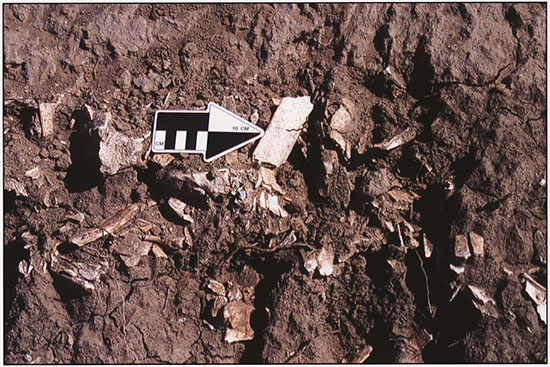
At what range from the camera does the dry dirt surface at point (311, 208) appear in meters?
2.00

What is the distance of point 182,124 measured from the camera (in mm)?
2209

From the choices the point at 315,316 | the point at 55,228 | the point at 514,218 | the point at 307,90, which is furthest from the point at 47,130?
the point at 514,218

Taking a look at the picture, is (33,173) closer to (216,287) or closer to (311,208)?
(216,287)

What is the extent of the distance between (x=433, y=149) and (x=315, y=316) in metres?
0.82

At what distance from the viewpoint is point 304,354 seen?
→ 6.60 ft

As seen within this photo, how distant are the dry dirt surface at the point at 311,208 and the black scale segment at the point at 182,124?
0.18ft

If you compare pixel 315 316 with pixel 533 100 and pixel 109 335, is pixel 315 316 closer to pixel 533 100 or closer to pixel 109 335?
pixel 109 335

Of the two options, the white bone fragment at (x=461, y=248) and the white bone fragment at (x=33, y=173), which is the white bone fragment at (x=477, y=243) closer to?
the white bone fragment at (x=461, y=248)

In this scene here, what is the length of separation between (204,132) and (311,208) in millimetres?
554

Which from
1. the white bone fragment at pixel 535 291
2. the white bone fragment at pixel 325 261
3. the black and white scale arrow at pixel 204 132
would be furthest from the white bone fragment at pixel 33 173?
the white bone fragment at pixel 535 291

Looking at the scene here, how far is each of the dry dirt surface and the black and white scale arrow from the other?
0.04 meters

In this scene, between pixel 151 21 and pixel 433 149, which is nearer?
pixel 433 149

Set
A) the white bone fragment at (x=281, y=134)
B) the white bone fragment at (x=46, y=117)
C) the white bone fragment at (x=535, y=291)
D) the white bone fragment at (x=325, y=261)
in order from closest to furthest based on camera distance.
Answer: the white bone fragment at (x=535, y=291) < the white bone fragment at (x=325, y=261) < the white bone fragment at (x=281, y=134) < the white bone fragment at (x=46, y=117)

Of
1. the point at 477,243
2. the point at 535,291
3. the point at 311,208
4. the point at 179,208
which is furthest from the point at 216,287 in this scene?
the point at 535,291
